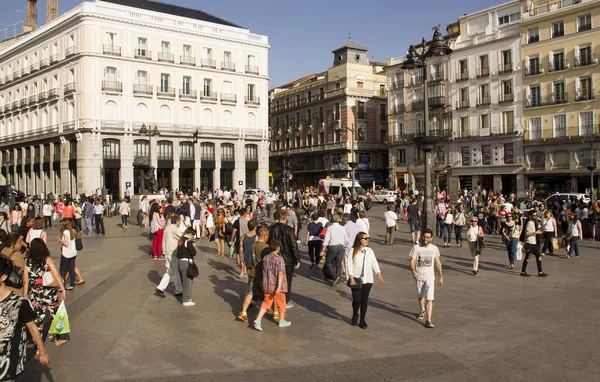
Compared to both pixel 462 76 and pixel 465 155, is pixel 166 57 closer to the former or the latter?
pixel 462 76

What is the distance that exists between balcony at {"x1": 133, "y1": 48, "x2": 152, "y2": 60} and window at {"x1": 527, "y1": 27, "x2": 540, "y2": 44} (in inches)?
1336

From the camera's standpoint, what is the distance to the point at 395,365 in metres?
6.64

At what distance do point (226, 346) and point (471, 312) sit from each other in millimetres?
4360

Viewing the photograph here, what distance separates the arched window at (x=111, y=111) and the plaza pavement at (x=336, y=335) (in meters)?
39.0

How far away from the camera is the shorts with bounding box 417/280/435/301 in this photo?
8305mm

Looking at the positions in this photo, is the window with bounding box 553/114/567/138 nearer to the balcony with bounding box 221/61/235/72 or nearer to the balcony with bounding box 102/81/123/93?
the balcony with bounding box 221/61/235/72

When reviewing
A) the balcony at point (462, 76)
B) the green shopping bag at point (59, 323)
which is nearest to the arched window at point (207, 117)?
the balcony at point (462, 76)

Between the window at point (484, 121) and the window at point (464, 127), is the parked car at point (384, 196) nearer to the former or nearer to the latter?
the window at point (464, 127)

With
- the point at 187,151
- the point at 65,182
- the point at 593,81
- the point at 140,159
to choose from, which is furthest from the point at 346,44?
the point at 140,159

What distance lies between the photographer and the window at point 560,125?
4188 cm

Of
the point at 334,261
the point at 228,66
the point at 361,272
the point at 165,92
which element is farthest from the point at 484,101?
the point at 361,272

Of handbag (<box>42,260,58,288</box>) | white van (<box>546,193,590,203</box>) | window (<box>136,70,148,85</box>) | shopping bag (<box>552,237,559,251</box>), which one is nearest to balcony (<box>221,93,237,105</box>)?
window (<box>136,70,148,85</box>)

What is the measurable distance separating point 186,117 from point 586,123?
35482 mm

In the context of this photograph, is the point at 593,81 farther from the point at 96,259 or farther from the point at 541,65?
the point at 96,259
